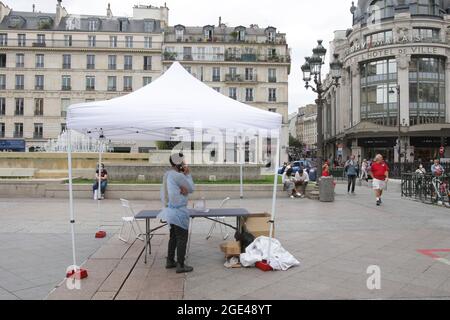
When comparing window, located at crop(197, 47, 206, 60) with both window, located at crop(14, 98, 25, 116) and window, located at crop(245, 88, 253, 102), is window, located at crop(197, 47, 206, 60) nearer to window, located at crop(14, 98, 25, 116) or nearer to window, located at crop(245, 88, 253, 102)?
window, located at crop(245, 88, 253, 102)

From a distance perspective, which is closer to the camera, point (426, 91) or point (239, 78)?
point (426, 91)

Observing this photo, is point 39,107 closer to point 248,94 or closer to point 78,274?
point 248,94

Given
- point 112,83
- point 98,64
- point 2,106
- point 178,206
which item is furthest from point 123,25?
point 178,206

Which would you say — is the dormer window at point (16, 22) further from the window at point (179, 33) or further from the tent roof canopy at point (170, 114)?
the tent roof canopy at point (170, 114)

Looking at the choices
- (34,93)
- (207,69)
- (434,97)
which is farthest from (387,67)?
(34,93)

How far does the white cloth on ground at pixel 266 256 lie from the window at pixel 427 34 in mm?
49500

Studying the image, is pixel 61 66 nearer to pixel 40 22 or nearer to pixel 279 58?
pixel 40 22

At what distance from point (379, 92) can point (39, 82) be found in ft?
151

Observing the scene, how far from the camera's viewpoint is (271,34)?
5697cm

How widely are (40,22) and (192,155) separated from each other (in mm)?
44723

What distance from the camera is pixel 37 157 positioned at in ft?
64.8

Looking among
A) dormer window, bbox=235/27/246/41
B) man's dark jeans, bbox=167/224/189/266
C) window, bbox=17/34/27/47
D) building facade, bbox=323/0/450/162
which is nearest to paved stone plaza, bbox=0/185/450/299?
man's dark jeans, bbox=167/224/189/266

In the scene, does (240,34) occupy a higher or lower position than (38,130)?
higher

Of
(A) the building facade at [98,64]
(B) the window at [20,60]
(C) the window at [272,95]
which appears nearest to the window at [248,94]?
(A) the building facade at [98,64]
